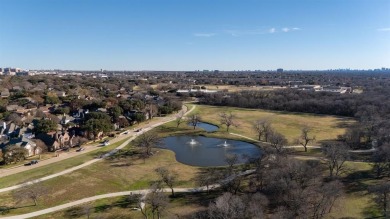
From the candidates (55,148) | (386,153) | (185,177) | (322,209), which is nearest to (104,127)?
(55,148)

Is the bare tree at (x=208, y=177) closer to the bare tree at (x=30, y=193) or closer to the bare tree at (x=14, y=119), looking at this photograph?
the bare tree at (x=30, y=193)

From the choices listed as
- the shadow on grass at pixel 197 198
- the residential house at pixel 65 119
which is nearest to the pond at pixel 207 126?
the residential house at pixel 65 119

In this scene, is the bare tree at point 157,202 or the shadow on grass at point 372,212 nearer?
the shadow on grass at point 372,212

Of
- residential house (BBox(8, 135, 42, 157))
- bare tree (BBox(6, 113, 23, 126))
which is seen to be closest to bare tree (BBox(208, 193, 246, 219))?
residential house (BBox(8, 135, 42, 157))

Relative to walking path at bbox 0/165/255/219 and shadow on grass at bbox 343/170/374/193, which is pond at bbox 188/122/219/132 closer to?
walking path at bbox 0/165/255/219

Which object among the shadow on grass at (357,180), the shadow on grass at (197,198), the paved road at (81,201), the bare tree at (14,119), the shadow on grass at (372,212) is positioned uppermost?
the bare tree at (14,119)

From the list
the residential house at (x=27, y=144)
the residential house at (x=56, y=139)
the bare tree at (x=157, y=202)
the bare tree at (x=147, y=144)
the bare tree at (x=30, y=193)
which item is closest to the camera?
the bare tree at (x=157, y=202)

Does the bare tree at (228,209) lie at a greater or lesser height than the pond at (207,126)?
greater

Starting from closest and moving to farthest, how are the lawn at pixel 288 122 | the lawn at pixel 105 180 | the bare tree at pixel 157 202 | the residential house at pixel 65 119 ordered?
the bare tree at pixel 157 202 < the lawn at pixel 105 180 < the lawn at pixel 288 122 < the residential house at pixel 65 119
